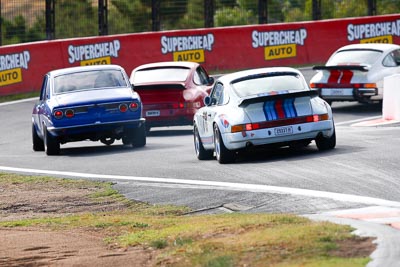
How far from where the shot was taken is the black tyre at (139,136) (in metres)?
19.3

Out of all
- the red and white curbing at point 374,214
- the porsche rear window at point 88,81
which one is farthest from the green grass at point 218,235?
the porsche rear window at point 88,81

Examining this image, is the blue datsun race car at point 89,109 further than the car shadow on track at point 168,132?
No

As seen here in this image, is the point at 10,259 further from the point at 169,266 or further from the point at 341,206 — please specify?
the point at 341,206

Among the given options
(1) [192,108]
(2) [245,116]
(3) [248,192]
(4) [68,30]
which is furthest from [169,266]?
(4) [68,30]

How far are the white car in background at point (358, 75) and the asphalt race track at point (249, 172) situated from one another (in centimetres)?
268

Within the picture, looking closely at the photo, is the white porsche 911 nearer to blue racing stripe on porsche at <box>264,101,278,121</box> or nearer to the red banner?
blue racing stripe on porsche at <box>264,101,278,121</box>

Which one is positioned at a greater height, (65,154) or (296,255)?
(296,255)

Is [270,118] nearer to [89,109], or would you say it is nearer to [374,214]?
[89,109]

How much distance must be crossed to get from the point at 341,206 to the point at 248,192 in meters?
1.71

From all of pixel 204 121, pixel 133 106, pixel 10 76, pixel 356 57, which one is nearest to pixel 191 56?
pixel 10 76

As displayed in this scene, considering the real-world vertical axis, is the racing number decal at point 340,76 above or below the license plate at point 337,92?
above

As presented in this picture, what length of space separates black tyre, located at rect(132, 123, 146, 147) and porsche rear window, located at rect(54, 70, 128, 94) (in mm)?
876

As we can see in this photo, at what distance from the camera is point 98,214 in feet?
38.7

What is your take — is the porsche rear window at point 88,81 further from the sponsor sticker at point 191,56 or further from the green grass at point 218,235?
the sponsor sticker at point 191,56
